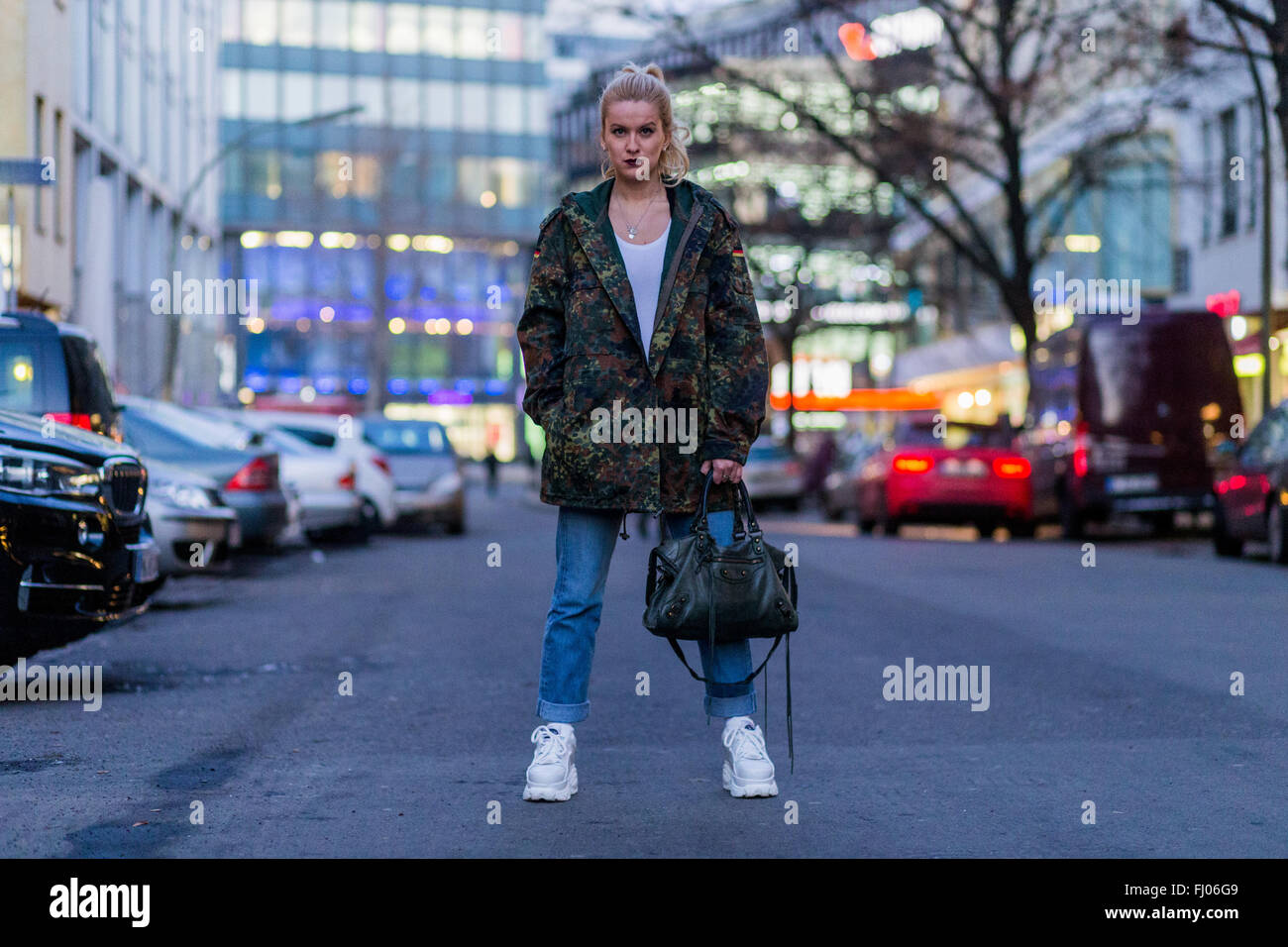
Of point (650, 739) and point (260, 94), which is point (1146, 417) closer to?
point (650, 739)

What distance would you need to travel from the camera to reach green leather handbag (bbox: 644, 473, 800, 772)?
506cm

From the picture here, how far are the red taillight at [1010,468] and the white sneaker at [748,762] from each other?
17896 mm

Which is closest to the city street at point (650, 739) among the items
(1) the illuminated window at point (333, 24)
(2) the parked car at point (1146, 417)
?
(2) the parked car at point (1146, 417)

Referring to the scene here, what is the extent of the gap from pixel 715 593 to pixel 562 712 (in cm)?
61

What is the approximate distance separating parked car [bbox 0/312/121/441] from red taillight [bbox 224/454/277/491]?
15.7 ft

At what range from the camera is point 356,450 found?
72.7 ft

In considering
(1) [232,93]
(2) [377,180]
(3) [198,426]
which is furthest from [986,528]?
(1) [232,93]

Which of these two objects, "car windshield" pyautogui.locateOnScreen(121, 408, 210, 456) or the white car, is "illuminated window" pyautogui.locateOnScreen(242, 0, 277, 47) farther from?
"car windshield" pyautogui.locateOnScreen(121, 408, 210, 456)

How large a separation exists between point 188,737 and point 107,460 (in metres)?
1.96

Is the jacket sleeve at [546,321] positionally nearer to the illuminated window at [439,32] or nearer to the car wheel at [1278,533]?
the car wheel at [1278,533]
